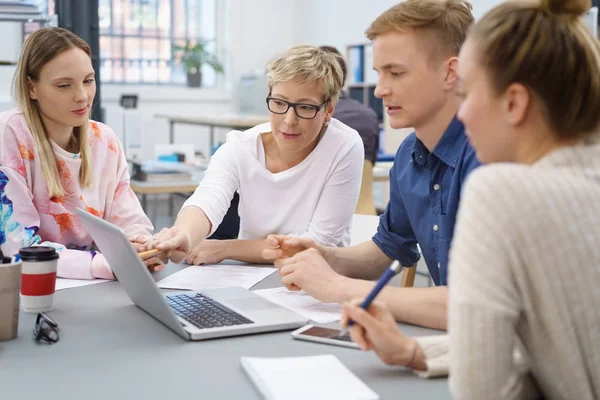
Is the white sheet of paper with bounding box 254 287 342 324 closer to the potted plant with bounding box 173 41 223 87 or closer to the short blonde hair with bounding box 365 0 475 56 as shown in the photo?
the short blonde hair with bounding box 365 0 475 56

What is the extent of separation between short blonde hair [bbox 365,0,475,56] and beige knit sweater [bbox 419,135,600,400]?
2.61 ft

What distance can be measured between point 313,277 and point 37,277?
54cm

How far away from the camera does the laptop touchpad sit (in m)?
1.36

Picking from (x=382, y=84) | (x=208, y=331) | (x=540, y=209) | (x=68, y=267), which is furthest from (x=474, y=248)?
(x=68, y=267)

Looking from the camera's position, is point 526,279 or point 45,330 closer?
point 526,279

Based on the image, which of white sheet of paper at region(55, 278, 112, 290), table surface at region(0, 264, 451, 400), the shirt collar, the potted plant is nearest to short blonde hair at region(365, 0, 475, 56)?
the shirt collar

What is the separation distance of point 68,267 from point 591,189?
48.2 inches

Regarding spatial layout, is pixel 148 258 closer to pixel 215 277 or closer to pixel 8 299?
pixel 215 277

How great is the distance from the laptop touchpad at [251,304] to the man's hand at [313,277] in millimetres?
73

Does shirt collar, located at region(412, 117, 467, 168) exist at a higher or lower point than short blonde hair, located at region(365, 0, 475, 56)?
lower

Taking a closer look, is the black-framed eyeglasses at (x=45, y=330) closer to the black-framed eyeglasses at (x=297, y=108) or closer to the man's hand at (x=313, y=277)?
the man's hand at (x=313, y=277)

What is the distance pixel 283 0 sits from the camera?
8484 mm

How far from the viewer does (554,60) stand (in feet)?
2.61

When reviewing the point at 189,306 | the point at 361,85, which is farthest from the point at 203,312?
the point at 361,85
